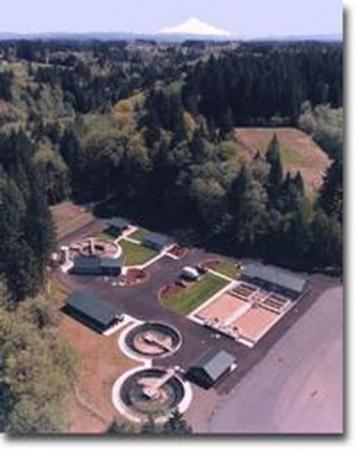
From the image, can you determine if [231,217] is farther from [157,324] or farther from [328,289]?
[157,324]

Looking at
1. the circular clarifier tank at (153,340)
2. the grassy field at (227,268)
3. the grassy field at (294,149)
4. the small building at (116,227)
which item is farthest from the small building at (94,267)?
the grassy field at (294,149)

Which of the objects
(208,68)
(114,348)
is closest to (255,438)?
(114,348)

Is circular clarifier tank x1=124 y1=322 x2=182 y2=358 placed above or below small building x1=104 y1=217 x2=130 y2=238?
below

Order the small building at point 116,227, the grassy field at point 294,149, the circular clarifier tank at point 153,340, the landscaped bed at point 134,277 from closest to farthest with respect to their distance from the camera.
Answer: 1. the circular clarifier tank at point 153,340
2. the landscaped bed at point 134,277
3. the small building at point 116,227
4. the grassy field at point 294,149

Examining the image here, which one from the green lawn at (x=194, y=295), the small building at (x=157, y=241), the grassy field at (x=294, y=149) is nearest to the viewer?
the green lawn at (x=194, y=295)

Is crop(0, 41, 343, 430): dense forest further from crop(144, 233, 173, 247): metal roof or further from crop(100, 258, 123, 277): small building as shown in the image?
crop(100, 258, 123, 277): small building

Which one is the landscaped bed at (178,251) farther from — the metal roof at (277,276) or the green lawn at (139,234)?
the metal roof at (277,276)

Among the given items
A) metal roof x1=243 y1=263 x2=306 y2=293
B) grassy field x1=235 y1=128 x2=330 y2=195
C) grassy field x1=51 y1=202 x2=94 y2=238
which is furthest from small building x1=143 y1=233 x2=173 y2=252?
grassy field x1=235 y1=128 x2=330 y2=195
